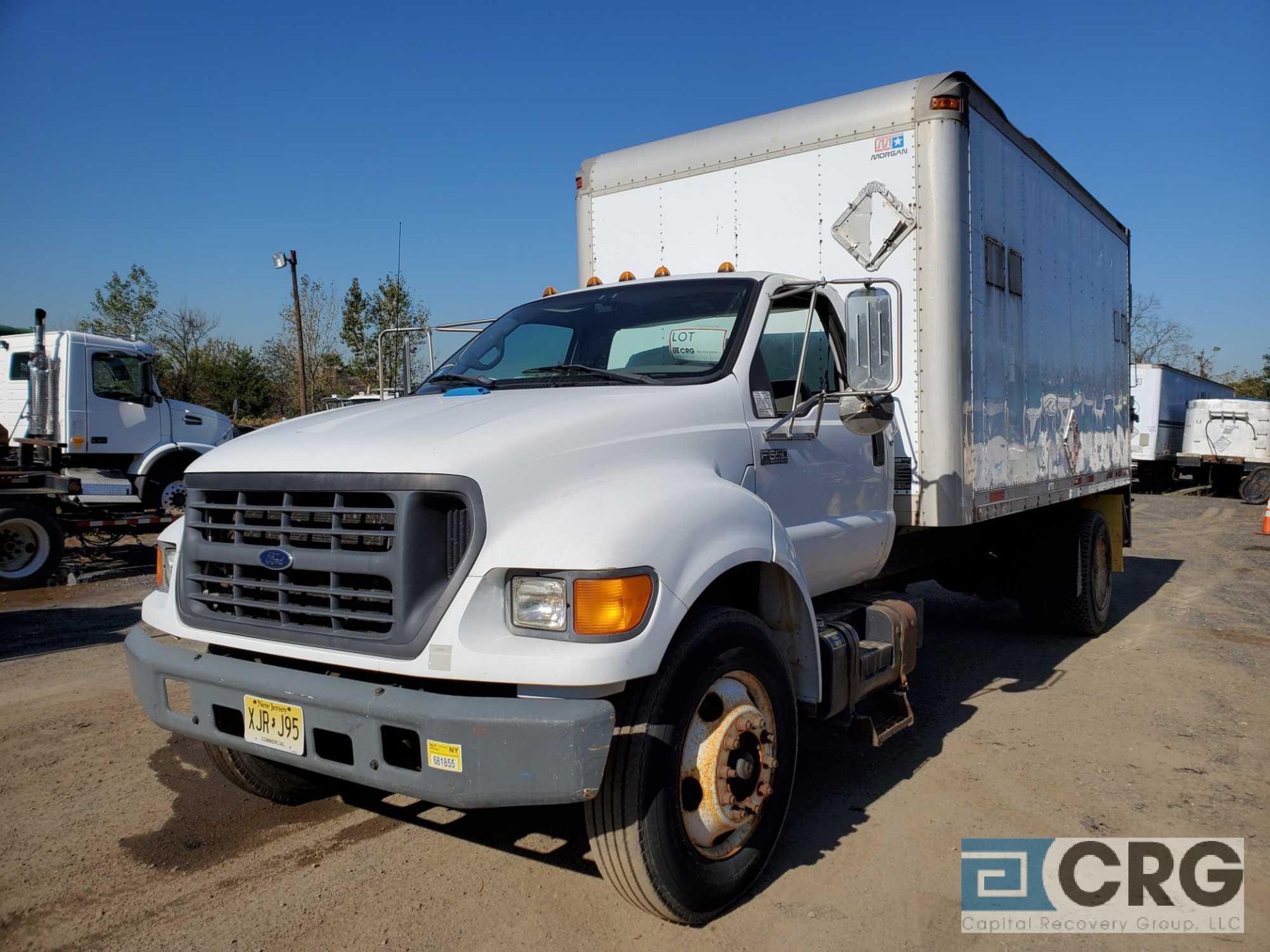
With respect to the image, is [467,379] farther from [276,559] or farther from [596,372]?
[276,559]

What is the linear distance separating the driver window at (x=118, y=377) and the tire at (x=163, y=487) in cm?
106

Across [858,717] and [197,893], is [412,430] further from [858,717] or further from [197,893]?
[858,717]

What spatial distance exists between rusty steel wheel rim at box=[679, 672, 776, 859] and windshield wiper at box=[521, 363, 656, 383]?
1.24 metres

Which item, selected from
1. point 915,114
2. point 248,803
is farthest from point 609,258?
point 248,803

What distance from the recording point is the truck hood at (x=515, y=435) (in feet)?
9.62

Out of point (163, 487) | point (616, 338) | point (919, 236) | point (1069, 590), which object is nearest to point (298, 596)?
point (616, 338)

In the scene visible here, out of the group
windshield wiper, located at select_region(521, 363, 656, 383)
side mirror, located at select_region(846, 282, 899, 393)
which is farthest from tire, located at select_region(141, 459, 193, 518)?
side mirror, located at select_region(846, 282, 899, 393)

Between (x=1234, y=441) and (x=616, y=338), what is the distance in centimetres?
2767

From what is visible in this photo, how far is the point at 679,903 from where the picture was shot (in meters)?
3.03

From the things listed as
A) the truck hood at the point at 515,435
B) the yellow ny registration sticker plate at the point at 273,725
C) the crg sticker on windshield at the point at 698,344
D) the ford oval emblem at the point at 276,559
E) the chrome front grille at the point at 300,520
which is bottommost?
the yellow ny registration sticker plate at the point at 273,725

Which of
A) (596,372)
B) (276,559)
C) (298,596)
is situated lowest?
(298,596)

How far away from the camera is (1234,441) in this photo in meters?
26.2

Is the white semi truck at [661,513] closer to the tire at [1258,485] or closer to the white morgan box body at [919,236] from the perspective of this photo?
the white morgan box body at [919,236]

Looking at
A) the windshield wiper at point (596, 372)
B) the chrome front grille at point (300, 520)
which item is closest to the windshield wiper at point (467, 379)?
the windshield wiper at point (596, 372)
